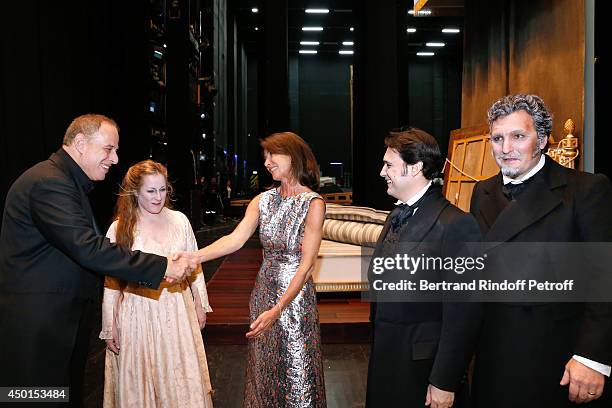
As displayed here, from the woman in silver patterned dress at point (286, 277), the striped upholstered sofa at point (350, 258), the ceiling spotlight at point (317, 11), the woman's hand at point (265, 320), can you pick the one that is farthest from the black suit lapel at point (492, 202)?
the ceiling spotlight at point (317, 11)

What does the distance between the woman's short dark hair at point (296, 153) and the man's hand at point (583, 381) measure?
55.1 inches

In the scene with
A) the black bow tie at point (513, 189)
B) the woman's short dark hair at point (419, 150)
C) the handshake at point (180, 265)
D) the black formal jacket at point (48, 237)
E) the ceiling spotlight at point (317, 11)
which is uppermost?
the ceiling spotlight at point (317, 11)

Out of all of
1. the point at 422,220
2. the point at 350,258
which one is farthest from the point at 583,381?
the point at 350,258

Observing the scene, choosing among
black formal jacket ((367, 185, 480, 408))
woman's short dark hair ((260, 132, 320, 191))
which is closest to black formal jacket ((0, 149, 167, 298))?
woman's short dark hair ((260, 132, 320, 191))

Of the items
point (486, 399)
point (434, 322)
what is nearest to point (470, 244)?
point (434, 322)

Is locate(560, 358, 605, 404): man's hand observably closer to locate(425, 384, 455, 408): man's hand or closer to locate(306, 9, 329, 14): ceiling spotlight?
locate(425, 384, 455, 408): man's hand

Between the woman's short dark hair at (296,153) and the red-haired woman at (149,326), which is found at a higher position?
the woman's short dark hair at (296,153)

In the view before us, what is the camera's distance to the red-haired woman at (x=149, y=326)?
2672 millimetres

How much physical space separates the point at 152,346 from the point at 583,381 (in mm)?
1881

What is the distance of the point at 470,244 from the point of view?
1.79 m

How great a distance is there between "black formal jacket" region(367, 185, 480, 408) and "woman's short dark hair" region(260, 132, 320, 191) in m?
0.81

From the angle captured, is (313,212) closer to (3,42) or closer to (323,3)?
(3,42)

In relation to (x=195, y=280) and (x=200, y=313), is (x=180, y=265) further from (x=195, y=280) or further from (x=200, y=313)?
(x=200, y=313)

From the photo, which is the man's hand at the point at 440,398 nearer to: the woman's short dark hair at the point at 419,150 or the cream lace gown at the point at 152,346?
the woman's short dark hair at the point at 419,150
